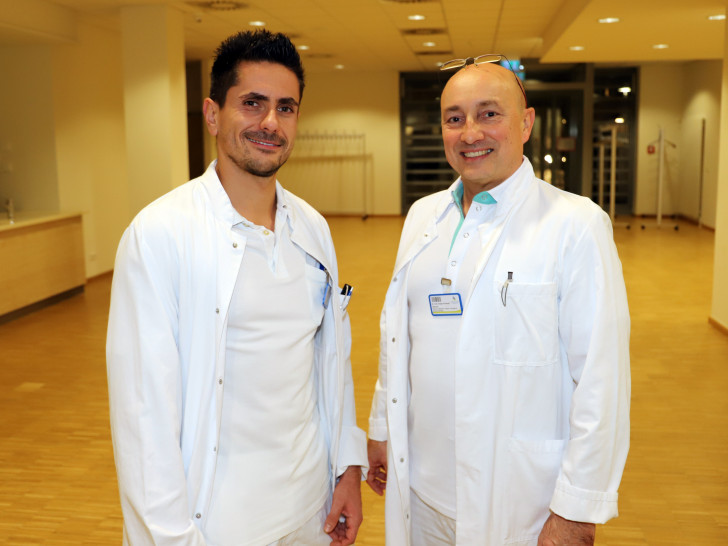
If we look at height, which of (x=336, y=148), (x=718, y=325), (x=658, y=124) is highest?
(x=658, y=124)

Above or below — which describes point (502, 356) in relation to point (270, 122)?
below

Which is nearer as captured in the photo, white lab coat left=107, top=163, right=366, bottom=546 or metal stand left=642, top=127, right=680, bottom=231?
white lab coat left=107, top=163, right=366, bottom=546

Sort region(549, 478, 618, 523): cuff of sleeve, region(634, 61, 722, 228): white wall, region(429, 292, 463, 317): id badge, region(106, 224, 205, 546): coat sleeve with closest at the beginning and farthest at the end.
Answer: region(106, 224, 205, 546): coat sleeve < region(549, 478, 618, 523): cuff of sleeve < region(429, 292, 463, 317): id badge < region(634, 61, 722, 228): white wall

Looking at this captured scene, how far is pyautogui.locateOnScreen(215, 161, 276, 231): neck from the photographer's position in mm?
2051

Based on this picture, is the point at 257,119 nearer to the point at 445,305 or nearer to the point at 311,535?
the point at 445,305

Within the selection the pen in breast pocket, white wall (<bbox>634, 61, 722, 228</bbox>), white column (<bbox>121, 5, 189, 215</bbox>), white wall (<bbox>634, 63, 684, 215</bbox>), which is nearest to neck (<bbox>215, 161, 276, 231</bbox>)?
the pen in breast pocket

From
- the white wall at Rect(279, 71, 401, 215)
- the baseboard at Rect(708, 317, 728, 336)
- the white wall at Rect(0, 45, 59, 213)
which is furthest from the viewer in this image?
the white wall at Rect(279, 71, 401, 215)

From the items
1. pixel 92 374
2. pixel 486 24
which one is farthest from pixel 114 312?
pixel 486 24

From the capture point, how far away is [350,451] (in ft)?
7.34

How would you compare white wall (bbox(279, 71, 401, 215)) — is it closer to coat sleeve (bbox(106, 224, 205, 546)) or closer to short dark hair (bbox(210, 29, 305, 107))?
short dark hair (bbox(210, 29, 305, 107))

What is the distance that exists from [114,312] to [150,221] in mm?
235

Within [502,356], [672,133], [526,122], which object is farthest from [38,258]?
[672,133]

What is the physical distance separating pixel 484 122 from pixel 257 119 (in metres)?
0.64

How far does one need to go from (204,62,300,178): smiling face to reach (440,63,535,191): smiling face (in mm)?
469
